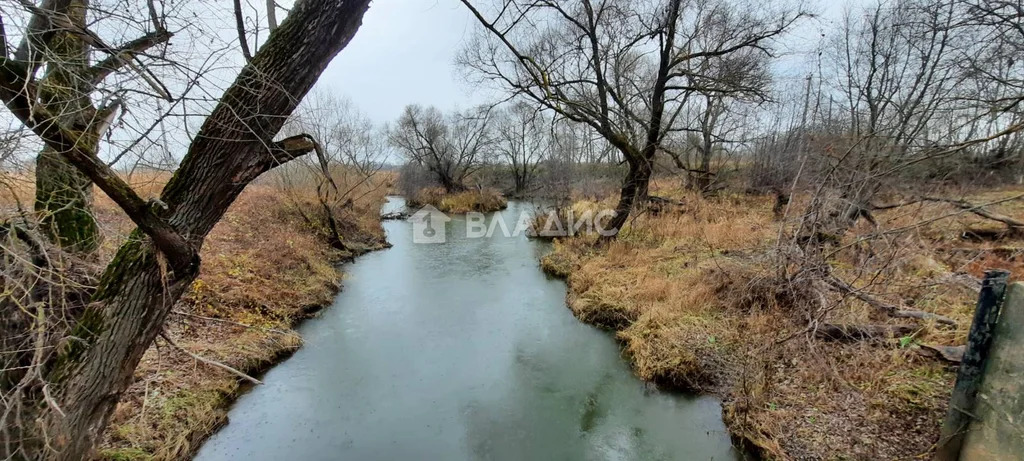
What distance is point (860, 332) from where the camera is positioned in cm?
409

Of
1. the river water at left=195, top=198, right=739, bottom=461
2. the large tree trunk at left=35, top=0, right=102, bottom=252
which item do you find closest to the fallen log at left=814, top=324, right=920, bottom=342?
the river water at left=195, top=198, right=739, bottom=461

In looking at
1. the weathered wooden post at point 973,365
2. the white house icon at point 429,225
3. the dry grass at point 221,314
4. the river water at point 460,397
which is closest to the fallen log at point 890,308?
the weathered wooden post at point 973,365

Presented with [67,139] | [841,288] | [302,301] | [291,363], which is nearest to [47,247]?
[67,139]

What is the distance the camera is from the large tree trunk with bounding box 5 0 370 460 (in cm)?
218

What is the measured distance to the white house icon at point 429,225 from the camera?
47.2 feet

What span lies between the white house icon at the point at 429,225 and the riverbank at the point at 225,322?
2.81 meters

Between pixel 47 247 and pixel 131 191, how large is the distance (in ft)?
2.41

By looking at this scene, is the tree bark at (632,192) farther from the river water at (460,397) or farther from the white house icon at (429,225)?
the white house icon at (429,225)

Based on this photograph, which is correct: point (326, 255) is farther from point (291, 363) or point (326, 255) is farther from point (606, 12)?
point (606, 12)

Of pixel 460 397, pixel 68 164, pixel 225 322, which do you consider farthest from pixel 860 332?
pixel 68 164

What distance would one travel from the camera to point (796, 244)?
5191 millimetres

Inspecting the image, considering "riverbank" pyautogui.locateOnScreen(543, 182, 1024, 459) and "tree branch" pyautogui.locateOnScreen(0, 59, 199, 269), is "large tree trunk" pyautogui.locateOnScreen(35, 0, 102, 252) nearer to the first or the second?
"tree branch" pyautogui.locateOnScreen(0, 59, 199, 269)

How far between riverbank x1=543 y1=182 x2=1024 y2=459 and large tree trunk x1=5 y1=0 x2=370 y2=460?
13.2ft

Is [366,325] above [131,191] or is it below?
below
